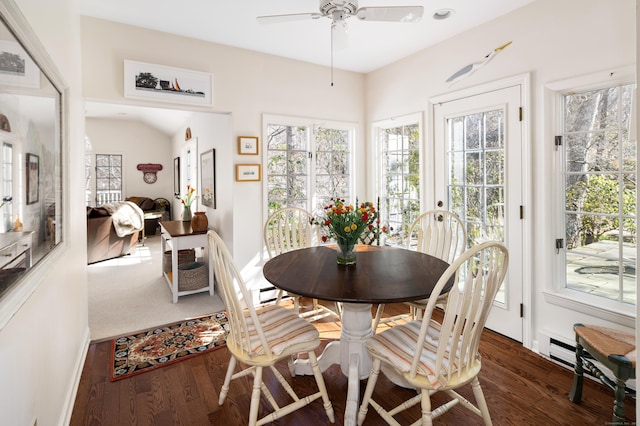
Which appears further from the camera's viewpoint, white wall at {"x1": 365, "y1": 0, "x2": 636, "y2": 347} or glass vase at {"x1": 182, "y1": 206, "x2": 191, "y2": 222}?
glass vase at {"x1": 182, "y1": 206, "x2": 191, "y2": 222}

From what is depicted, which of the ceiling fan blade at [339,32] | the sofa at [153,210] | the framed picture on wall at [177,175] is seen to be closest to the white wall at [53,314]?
the ceiling fan blade at [339,32]

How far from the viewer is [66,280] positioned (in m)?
1.90

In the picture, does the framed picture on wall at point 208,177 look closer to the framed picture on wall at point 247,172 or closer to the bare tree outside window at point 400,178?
the framed picture on wall at point 247,172

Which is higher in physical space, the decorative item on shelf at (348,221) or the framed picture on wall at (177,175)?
the framed picture on wall at (177,175)

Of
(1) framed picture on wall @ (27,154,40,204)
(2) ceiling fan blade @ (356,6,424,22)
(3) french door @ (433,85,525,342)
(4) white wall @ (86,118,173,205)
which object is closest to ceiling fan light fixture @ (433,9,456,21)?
(3) french door @ (433,85,525,342)

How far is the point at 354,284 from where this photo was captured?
1743 millimetres

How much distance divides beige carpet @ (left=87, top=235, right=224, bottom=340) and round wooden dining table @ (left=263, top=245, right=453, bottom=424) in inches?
64.7

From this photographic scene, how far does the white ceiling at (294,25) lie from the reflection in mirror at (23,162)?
1.57 metres

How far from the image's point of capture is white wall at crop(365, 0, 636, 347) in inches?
84.1

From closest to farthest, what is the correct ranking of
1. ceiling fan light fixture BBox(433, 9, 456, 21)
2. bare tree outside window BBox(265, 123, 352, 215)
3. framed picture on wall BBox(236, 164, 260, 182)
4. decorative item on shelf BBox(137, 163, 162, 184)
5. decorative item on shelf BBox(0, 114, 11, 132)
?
decorative item on shelf BBox(0, 114, 11, 132) < ceiling fan light fixture BBox(433, 9, 456, 21) < framed picture on wall BBox(236, 164, 260, 182) < bare tree outside window BBox(265, 123, 352, 215) < decorative item on shelf BBox(137, 163, 162, 184)

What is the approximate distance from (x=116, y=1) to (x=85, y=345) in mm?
2605

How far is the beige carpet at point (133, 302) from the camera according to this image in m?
3.12

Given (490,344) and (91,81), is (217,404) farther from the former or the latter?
(91,81)

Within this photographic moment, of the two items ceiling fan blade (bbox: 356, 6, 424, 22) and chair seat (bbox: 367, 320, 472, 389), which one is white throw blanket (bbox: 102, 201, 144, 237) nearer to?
ceiling fan blade (bbox: 356, 6, 424, 22)
